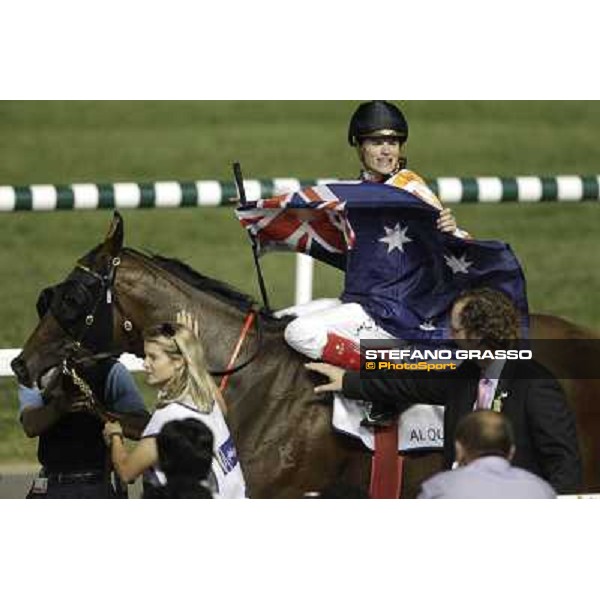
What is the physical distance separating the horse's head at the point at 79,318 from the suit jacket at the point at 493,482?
6.95 ft

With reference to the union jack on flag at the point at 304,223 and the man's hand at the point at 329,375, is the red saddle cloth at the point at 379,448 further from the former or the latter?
the union jack on flag at the point at 304,223

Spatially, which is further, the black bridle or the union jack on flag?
the union jack on flag

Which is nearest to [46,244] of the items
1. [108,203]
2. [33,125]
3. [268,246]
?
[33,125]

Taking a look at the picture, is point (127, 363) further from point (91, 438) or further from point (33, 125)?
point (33, 125)

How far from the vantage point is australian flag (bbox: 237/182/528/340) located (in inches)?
384

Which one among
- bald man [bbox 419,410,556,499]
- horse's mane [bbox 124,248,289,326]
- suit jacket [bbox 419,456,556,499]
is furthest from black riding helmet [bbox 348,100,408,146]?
suit jacket [bbox 419,456,556,499]

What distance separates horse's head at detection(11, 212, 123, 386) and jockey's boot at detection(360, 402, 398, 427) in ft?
3.94

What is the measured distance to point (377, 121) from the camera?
9.79 meters

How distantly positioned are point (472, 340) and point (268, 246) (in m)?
1.67

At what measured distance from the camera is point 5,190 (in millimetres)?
12789

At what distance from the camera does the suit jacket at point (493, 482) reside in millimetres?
8062

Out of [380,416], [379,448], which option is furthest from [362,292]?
[379,448]

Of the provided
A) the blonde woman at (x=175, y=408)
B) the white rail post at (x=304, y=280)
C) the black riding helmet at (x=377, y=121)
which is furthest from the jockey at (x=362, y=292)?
the white rail post at (x=304, y=280)

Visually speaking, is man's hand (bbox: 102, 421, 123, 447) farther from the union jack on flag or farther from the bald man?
the bald man
